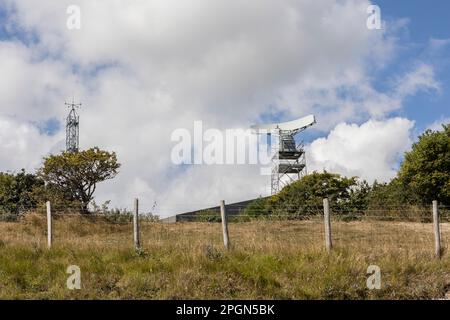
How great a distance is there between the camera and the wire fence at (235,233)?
13.4m

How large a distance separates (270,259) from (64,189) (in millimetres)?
21245

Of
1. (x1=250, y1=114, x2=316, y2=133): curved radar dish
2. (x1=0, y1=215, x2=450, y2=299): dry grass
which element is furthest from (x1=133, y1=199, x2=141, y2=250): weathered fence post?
(x1=250, y1=114, x2=316, y2=133): curved radar dish

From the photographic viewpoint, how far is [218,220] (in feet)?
78.4

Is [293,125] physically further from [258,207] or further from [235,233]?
[235,233]

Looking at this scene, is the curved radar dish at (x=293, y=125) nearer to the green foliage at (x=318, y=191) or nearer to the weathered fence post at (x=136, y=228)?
the green foliage at (x=318, y=191)

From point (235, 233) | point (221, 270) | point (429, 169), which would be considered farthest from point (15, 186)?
point (221, 270)

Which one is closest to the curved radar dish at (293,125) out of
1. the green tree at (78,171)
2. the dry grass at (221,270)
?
the green tree at (78,171)

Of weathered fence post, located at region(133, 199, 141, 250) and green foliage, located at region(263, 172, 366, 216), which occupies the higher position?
green foliage, located at region(263, 172, 366, 216)

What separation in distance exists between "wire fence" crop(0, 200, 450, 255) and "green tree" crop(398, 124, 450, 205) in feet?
18.3

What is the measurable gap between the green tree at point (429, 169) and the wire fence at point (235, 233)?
5.59 meters

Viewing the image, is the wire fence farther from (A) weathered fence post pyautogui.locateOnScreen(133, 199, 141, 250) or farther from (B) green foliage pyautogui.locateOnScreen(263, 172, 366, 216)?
(B) green foliage pyautogui.locateOnScreen(263, 172, 366, 216)

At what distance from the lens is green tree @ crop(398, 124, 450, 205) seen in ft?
98.2

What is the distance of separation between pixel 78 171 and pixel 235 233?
16695mm
